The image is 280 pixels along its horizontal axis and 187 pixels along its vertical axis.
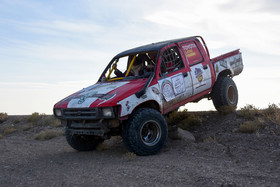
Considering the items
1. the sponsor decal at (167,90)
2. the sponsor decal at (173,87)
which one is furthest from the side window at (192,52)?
the sponsor decal at (167,90)

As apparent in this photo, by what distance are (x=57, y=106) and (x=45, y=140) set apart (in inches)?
159

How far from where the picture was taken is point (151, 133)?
6500mm

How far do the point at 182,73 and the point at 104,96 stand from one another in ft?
7.43

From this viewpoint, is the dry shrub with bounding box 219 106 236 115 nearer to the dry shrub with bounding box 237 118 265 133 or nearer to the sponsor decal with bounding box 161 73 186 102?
the dry shrub with bounding box 237 118 265 133

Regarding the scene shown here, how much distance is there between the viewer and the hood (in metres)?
5.75

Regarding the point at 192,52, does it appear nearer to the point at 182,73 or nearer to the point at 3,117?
the point at 182,73

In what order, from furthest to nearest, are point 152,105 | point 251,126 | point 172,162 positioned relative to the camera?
point 251,126 < point 152,105 < point 172,162

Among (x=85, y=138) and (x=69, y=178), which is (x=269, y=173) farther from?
(x=85, y=138)

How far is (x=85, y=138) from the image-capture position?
7.39 metres

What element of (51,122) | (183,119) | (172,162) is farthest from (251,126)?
(51,122)

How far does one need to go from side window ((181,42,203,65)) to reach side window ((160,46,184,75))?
26cm

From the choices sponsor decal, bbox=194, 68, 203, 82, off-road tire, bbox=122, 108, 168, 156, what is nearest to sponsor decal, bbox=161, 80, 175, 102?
off-road tire, bbox=122, 108, 168, 156

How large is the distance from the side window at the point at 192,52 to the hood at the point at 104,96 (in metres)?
1.81

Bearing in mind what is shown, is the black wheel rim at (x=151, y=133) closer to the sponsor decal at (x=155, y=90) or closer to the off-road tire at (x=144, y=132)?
the off-road tire at (x=144, y=132)
